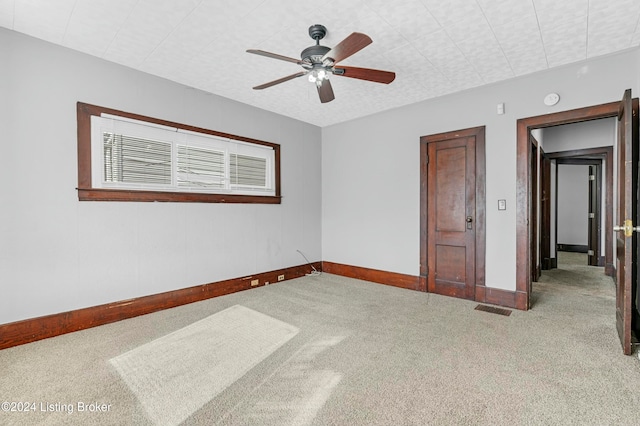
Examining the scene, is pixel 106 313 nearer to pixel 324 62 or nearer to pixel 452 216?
pixel 324 62

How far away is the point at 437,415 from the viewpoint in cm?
181

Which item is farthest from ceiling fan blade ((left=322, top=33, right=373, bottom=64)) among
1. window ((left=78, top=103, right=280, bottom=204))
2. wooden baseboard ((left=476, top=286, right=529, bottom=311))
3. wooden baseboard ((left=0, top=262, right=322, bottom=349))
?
wooden baseboard ((left=476, top=286, right=529, bottom=311))

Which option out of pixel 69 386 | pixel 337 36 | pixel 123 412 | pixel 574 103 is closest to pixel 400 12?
pixel 337 36

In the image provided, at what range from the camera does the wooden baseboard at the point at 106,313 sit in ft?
9.00

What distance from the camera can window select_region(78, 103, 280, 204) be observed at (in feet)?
10.5

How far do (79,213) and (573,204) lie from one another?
10.5m

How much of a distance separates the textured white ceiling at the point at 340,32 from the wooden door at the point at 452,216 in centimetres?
95

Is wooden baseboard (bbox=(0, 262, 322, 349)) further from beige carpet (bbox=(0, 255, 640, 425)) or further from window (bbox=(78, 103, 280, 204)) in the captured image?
window (bbox=(78, 103, 280, 204))

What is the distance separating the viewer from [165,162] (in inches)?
149

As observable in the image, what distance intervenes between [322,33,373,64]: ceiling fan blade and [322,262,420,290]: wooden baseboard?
11.0ft

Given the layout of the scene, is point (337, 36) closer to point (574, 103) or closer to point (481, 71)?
point (481, 71)

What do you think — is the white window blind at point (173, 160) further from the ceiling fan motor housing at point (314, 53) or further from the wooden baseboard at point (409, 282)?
the ceiling fan motor housing at point (314, 53)

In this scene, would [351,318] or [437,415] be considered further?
[351,318]

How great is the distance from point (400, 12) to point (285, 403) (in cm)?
302
